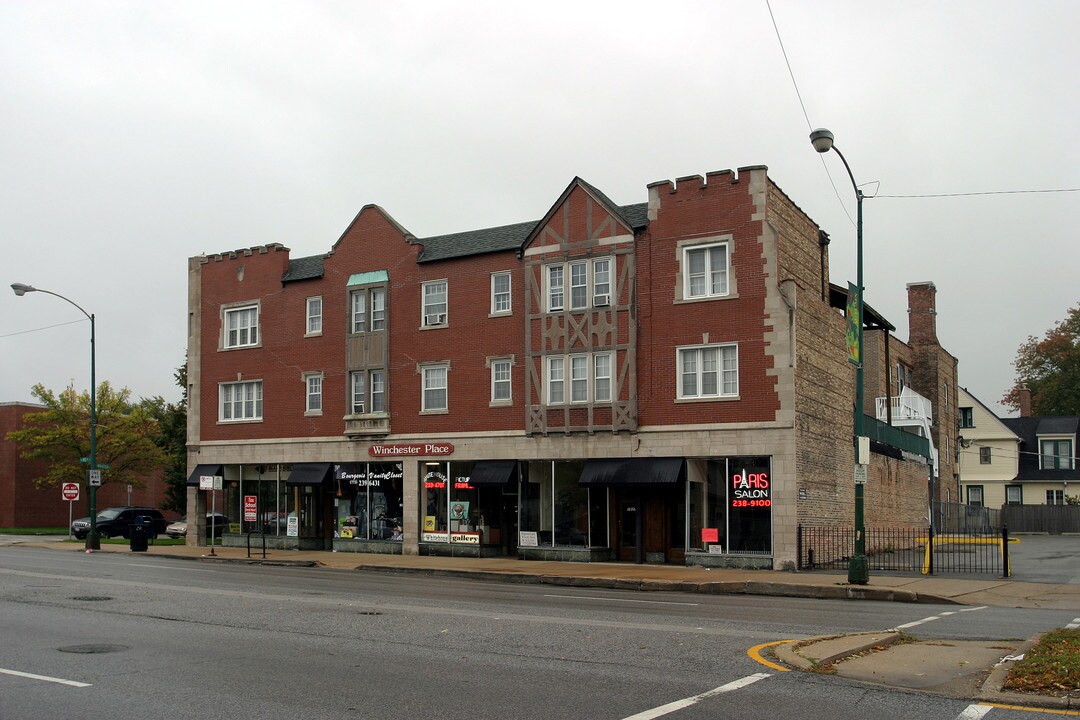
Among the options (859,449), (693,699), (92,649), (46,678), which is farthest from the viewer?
(859,449)

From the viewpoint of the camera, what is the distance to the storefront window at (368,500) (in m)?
35.7

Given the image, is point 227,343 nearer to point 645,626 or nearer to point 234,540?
point 234,540

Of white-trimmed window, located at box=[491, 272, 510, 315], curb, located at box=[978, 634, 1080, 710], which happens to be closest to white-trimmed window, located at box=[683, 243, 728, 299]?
white-trimmed window, located at box=[491, 272, 510, 315]

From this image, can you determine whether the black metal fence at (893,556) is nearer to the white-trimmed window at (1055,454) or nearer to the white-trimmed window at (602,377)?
the white-trimmed window at (602,377)

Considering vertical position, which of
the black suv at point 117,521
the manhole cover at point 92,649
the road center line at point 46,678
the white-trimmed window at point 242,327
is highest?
the white-trimmed window at point 242,327

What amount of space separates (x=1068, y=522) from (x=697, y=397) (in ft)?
121

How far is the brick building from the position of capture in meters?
29.1

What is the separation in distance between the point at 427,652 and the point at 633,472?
18.4 meters

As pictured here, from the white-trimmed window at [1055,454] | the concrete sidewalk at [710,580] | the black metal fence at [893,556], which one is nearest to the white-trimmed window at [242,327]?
the concrete sidewalk at [710,580]

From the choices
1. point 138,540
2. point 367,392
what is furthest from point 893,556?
point 138,540

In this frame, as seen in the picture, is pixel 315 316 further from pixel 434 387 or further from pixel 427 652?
pixel 427 652

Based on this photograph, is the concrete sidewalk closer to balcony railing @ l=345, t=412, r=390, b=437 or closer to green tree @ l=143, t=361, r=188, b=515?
balcony railing @ l=345, t=412, r=390, b=437

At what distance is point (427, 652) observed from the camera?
12117mm

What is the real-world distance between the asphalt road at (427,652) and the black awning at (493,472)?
10958 millimetres
